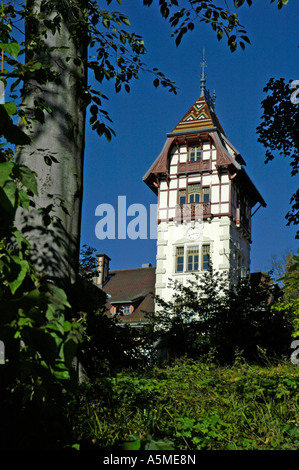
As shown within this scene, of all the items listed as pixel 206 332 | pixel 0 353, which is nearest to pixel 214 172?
pixel 206 332

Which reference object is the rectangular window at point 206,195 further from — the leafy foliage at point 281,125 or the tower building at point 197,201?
the leafy foliage at point 281,125

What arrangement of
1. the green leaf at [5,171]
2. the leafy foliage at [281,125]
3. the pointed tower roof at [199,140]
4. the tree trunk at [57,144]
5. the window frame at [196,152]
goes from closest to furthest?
the green leaf at [5,171]
the tree trunk at [57,144]
the leafy foliage at [281,125]
the pointed tower roof at [199,140]
the window frame at [196,152]

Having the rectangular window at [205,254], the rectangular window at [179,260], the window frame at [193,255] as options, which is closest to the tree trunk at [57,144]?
the rectangular window at [205,254]

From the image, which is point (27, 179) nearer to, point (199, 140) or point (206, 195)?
point (206, 195)

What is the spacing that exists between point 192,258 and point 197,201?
355 centimetres

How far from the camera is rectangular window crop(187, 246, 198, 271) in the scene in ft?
102

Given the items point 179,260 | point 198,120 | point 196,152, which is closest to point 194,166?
point 196,152

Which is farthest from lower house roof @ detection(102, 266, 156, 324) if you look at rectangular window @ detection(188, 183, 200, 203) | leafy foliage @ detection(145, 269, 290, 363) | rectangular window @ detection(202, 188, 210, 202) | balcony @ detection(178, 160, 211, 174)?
leafy foliage @ detection(145, 269, 290, 363)

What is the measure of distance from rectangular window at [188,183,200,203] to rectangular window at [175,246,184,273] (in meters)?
3.05

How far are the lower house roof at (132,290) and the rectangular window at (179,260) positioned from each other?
238 centimetres

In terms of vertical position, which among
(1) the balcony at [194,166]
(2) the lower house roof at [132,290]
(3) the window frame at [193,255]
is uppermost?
(1) the balcony at [194,166]

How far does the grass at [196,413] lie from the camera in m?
3.98

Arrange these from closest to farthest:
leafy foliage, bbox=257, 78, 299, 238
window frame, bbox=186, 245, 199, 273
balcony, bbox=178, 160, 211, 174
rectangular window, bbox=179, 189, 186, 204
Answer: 1. leafy foliage, bbox=257, 78, 299, 238
2. window frame, bbox=186, 245, 199, 273
3. balcony, bbox=178, 160, 211, 174
4. rectangular window, bbox=179, 189, 186, 204

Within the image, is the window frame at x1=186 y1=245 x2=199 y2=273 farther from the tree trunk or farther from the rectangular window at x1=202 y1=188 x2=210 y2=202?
the tree trunk
